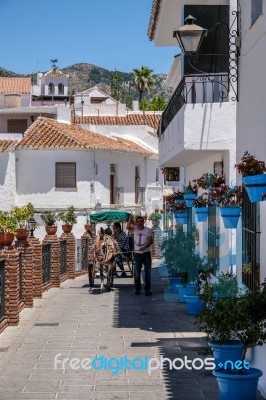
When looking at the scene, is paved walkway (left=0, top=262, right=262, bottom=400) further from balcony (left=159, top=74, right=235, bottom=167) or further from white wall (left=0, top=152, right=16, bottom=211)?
white wall (left=0, top=152, right=16, bottom=211)

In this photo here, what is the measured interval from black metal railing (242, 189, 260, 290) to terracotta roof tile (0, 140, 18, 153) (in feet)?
104

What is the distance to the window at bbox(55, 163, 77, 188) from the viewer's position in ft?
137

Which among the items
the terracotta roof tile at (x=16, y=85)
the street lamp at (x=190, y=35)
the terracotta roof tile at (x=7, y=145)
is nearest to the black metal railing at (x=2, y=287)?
the street lamp at (x=190, y=35)

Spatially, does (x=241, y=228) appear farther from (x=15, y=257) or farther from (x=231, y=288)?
(x=15, y=257)

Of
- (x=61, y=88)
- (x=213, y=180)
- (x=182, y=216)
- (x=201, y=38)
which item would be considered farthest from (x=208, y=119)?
(x=61, y=88)

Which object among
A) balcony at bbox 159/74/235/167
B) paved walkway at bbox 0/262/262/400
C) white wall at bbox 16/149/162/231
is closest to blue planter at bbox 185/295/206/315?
paved walkway at bbox 0/262/262/400

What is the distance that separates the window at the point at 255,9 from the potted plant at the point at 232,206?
235 centimetres

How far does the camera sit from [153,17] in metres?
18.2

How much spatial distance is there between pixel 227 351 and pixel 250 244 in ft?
6.08

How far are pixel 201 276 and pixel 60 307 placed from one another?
3786mm

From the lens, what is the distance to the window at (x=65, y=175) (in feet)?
137

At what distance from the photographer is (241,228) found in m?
11.5

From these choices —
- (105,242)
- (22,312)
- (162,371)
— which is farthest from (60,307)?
(162,371)

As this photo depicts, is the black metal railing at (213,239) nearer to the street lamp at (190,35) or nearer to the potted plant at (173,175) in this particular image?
the street lamp at (190,35)
